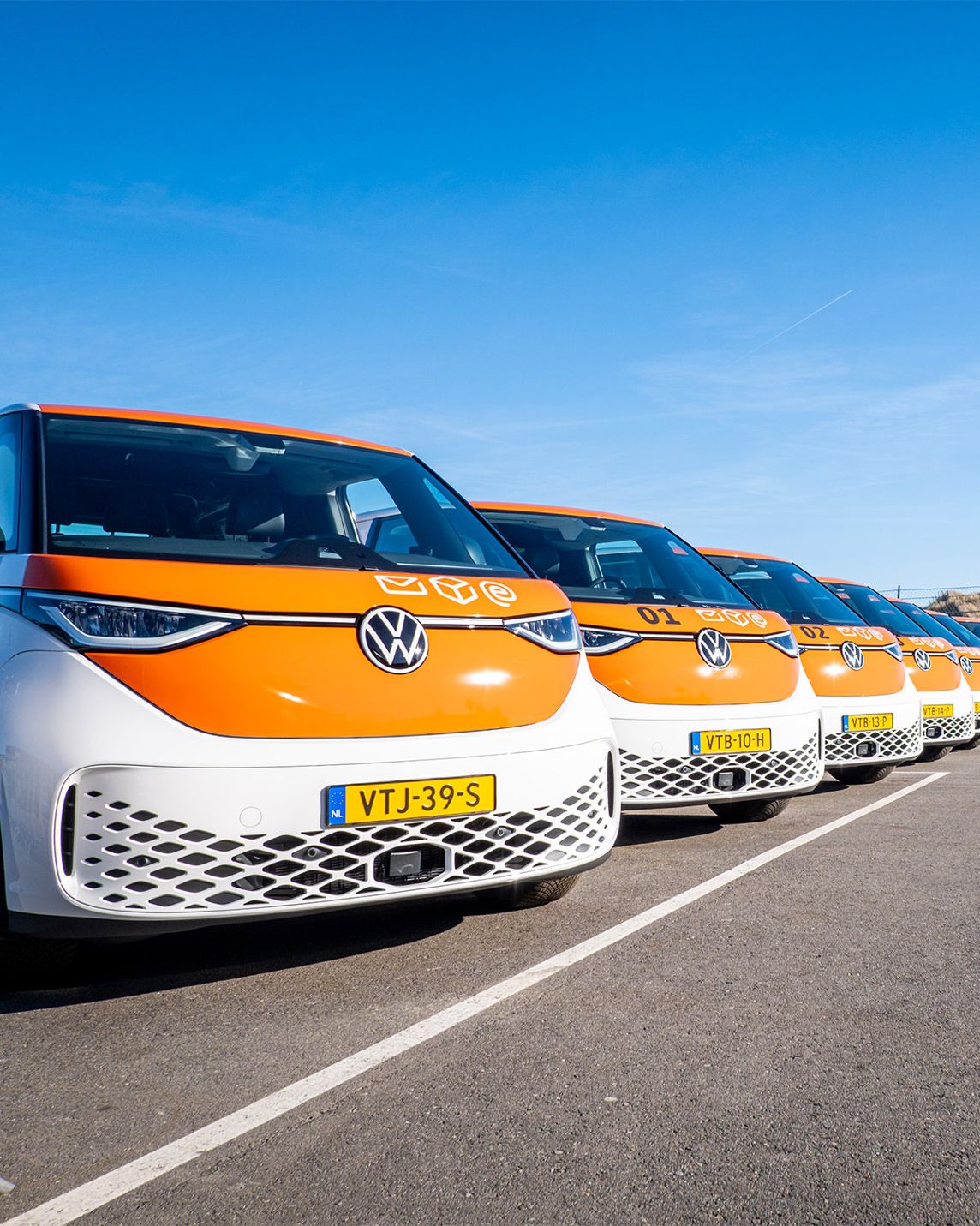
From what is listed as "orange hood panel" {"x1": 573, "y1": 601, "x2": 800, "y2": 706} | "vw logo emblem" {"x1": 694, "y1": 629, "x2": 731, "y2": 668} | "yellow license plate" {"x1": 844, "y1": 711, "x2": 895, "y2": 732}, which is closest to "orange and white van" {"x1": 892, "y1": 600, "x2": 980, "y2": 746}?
"yellow license plate" {"x1": 844, "y1": 711, "x2": 895, "y2": 732}

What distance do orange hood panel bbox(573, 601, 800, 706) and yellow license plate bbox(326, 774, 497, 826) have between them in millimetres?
2248

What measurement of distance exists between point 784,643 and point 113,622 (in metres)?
4.27

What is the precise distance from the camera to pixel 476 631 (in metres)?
3.82

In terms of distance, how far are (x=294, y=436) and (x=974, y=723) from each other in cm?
850

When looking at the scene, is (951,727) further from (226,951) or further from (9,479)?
(9,479)

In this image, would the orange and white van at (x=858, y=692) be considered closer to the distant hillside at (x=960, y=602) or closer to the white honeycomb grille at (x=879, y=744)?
the white honeycomb grille at (x=879, y=744)

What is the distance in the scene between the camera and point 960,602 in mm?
Answer: 34625

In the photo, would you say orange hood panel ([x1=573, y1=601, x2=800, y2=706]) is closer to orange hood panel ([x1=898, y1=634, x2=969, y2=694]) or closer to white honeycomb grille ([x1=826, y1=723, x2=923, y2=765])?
white honeycomb grille ([x1=826, y1=723, x2=923, y2=765])

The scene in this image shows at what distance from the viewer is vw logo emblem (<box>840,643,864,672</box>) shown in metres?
8.41

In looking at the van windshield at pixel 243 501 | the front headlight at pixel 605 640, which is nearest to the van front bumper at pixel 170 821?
the van windshield at pixel 243 501

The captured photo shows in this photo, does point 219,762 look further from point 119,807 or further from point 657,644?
point 657,644

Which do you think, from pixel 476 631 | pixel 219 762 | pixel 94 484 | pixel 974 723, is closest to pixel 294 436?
pixel 94 484

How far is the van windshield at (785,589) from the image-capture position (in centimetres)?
940

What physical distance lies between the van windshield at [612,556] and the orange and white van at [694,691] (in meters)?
0.02
